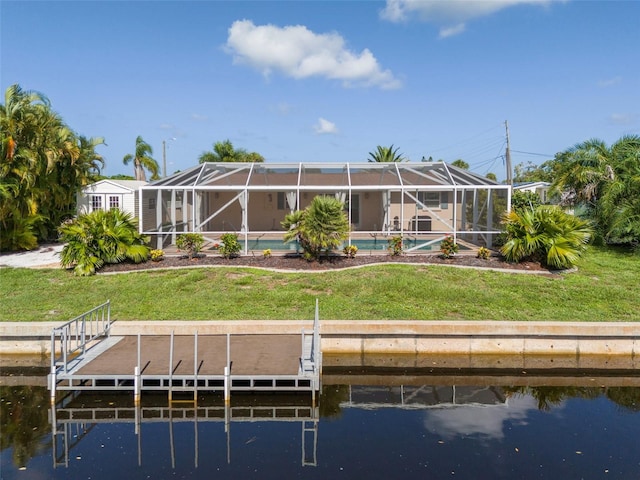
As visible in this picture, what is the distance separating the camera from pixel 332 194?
19.9 metres

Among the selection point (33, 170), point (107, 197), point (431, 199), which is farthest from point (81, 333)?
point (431, 199)

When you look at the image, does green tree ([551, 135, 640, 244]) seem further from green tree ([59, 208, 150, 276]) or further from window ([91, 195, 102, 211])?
window ([91, 195, 102, 211])

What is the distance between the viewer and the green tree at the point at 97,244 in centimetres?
1467

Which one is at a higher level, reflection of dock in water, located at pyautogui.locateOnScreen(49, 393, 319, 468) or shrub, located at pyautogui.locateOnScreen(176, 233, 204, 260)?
shrub, located at pyautogui.locateOnScreen(176, 233, 204, 260)

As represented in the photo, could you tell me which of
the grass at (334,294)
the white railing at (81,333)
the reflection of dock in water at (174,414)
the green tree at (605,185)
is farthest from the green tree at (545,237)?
the white railing at (81,333)

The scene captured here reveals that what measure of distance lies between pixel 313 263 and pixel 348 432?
8.09m

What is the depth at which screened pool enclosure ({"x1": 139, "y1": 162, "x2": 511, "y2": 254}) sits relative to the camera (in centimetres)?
1662

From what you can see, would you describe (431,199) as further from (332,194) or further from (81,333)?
(81,333)

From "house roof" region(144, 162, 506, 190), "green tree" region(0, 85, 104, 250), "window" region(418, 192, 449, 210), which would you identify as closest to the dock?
"house roof" region(144, 162, 506, 190)

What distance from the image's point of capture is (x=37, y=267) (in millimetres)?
15672

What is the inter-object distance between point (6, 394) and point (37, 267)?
8.05 metres

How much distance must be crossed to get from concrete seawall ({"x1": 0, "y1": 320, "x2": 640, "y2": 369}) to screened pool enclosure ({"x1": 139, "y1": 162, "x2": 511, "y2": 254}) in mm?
6077

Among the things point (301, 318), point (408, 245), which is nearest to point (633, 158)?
point (408, 245)

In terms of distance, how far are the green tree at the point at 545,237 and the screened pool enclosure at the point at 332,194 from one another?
3.32 ft
